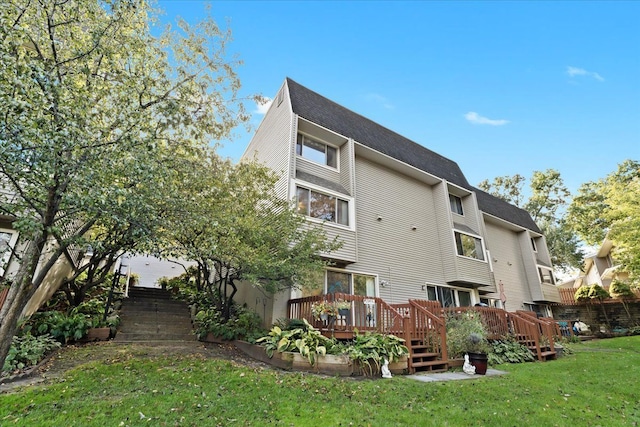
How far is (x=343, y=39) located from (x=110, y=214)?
13.1 m

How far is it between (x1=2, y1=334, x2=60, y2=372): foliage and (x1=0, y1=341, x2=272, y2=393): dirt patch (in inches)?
6.7

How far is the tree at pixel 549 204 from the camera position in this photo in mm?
26422

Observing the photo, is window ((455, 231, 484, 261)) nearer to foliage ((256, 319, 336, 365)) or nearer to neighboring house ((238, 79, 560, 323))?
neighboring house ((238, 79, 560, 323))

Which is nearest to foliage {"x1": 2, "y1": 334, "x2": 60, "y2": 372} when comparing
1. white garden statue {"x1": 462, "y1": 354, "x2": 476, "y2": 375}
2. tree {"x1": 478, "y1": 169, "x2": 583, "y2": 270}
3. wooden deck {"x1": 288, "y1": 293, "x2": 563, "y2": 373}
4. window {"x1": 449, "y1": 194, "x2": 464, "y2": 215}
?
wooden deck {"x1": 288, "y1": 293, "x2": 563, "y2": 373}

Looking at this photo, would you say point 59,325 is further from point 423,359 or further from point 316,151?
point 316,151

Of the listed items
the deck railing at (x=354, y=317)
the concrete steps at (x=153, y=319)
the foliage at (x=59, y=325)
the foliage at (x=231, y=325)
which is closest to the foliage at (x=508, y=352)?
the deck railing at (x=354, y=317)

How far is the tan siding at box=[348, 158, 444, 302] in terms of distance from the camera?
40.4 ft

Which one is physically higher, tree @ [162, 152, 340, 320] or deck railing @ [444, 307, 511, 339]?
tree @ [162, 152, 340, 320]

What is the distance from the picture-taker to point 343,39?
14.1 metres

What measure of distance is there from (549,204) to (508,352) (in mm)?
25009

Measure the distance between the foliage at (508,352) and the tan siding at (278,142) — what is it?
26.5ft

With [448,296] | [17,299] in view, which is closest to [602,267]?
[448,296]

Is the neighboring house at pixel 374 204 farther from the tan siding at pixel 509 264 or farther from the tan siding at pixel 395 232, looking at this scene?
the tan siding at pixel 509 264

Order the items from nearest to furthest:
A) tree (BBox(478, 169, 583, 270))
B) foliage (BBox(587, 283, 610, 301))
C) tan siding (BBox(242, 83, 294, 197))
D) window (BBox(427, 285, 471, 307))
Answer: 1. tan siding (BBox(242, 83, 294, 197))
2. window (BBox(427, 285, 471, 307))
3. foliage (BBox(587, 283, 610, 301))
4. tree (BBox(478, 169, 583, 270))
